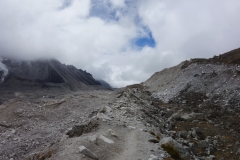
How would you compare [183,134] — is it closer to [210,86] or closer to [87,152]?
[87,152]

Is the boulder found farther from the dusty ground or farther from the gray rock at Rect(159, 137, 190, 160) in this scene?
the gray rock at Rect(159, 137, 190, 160)

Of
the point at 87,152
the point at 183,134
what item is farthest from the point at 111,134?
the point at 183,134

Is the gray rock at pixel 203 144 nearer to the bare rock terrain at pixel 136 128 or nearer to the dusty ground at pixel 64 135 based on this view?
the bare rock terrain at pixel 136 128

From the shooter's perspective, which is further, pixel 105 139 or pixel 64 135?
pixel 64 135

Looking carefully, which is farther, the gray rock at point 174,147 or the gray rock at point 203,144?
the gray rock at point 203,144

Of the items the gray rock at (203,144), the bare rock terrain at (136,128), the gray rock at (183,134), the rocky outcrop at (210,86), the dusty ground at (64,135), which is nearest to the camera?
the dusty ground at (64,135)

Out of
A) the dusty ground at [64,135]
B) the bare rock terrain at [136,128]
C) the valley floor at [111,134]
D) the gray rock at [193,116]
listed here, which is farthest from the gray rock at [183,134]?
the gray rock at [193,116]

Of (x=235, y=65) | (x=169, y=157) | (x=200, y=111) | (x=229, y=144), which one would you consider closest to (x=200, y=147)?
(x=229, y=144)

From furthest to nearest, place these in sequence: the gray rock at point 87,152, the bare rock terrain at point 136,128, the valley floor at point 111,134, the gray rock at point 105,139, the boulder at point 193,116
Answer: the boulder at point 193,116, the gray rock at point 105,139, the bare rock terrain at point 136,128, the valley floor at point 111,134, the gray rock at point 87,152

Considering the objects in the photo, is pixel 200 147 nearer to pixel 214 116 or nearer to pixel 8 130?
pixel 214 116

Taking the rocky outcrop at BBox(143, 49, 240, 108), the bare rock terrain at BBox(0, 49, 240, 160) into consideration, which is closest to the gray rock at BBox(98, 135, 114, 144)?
the bare rock terrain at BBox(0, 49, 240, 160)

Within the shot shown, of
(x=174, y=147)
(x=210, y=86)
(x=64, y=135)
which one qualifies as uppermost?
(x=210, y=86)

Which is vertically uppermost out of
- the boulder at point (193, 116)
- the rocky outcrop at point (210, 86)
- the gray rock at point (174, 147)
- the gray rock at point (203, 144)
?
the rocky outcrop at point (210, 86)

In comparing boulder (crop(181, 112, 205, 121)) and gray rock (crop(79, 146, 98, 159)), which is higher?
boulder (crop(181, 112, 205, 121))
